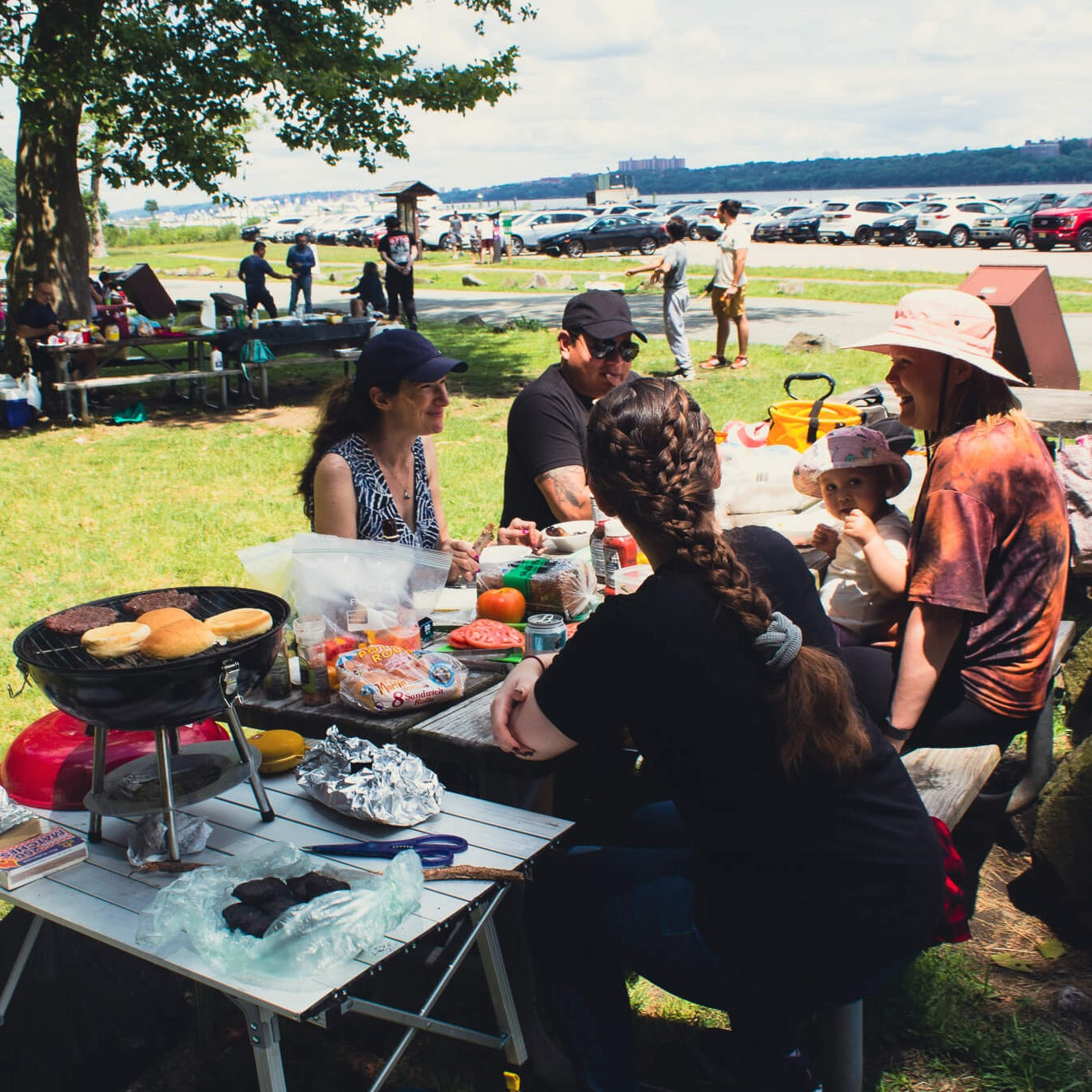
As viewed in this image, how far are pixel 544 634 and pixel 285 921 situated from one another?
104 cm

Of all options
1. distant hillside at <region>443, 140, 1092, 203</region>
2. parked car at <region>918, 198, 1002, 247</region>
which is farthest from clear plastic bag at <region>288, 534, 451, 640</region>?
distant hillside at <region>443, 140, 1092, 203</region>

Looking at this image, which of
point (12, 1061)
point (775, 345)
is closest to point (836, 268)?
point (775, 345)

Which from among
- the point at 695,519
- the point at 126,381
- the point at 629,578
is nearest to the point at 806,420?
the point at 629,578

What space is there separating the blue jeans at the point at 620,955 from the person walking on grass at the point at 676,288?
10.3 meters

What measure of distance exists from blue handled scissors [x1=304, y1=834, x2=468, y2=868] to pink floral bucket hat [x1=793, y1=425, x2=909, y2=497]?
168 cm

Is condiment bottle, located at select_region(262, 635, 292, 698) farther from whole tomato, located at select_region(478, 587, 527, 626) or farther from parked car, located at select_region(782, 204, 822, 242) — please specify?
parked car, located at select_region(782, 204, 822, 242)

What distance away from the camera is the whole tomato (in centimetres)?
311

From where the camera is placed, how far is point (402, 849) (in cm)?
220

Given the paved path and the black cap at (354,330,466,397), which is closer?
the black cap at (354,330,466,397)

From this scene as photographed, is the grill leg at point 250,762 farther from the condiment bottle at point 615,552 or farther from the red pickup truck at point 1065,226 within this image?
the red pickup truck at point 1065,226

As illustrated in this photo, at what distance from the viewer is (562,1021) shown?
2.15 m

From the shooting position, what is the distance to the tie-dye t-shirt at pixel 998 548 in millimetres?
2600

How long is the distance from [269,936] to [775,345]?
44.8ft

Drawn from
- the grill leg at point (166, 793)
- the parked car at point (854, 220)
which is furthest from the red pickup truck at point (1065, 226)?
the grill leg at point (166, 793)
